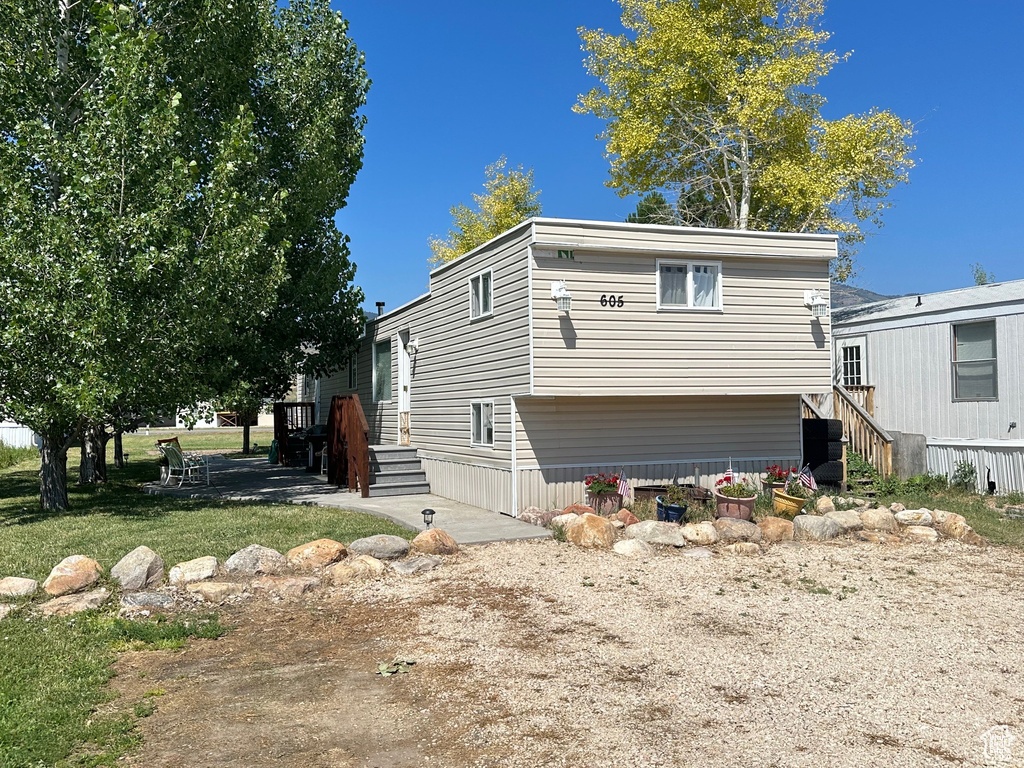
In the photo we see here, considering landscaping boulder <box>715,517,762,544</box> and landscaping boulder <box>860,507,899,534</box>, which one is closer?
landscaping boulder <box>715,517,762,544</box>

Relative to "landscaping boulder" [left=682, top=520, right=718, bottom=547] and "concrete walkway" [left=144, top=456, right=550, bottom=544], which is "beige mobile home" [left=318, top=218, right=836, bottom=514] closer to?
"concrete walkway" [left=144, top=456, right=550, bottom=544]

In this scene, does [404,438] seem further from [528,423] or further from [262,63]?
[262,63]

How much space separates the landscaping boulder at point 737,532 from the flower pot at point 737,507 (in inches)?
39.7

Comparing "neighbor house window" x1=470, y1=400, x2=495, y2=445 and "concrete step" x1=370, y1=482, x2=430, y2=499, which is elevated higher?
"neighbor house window" x1=470, y1=400, x2=495, y2=445

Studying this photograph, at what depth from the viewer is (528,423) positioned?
12.1m

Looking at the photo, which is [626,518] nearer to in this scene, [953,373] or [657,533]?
[657,533]

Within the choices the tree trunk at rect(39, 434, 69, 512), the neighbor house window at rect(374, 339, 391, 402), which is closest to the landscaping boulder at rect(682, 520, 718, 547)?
the neighbor house window at rect(374, 339, 391, 402)

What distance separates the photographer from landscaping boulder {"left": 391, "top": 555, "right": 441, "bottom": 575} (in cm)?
862

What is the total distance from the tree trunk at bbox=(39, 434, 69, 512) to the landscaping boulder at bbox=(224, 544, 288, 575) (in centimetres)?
596

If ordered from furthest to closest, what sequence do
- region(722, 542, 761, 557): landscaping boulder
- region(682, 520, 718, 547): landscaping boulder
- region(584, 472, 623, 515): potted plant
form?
region(584, 472, 623, 515): potted plant → region(682, 520, 718, 547): landscaping boulder → region(722, 542, 761, 557): landscaping boulder

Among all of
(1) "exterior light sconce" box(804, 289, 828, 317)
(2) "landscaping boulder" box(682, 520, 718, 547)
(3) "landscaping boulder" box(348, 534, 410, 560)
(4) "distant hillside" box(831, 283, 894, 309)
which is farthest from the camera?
(4) "distant hillside" box(831, 283, 894, 309)

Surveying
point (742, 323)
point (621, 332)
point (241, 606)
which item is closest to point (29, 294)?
point (241, 606)

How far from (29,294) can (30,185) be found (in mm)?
2142

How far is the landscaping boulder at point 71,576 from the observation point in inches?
294
